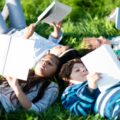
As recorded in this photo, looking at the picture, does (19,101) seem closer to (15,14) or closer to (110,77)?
(110,77)

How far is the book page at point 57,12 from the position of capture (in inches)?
160

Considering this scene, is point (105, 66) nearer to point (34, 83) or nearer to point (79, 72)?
point (79, 72)

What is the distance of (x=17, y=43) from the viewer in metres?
3.44

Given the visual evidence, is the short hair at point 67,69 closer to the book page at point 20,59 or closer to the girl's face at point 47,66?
the girl's face at point 47,66

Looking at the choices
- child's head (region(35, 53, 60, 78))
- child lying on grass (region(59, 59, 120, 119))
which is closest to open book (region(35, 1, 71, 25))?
child's head (region(35, 53, 60, 78))

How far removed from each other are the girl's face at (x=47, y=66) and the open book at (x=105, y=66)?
1.22ft

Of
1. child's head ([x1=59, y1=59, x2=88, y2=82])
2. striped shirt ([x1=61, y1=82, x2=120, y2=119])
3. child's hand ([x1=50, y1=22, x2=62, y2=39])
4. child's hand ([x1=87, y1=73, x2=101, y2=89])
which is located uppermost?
child's hand ([x1=50, y1=22, x2=62, y2=39])

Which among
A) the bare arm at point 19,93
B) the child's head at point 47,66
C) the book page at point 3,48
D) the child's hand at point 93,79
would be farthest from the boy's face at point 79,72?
the book page at point 3,48

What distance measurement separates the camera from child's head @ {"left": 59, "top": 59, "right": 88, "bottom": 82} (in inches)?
148

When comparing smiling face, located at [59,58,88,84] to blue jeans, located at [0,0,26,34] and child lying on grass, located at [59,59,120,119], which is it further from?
blue jeans, located at [0,0,26,34]

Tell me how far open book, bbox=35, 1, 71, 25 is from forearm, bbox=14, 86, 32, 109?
0.73 meters

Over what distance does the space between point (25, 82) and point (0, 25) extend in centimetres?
98

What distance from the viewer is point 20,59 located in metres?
3.43

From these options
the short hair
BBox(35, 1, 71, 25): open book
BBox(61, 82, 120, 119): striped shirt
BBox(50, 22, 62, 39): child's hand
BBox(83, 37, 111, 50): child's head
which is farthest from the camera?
BBox(50, 22, 62, 39): child's hand
